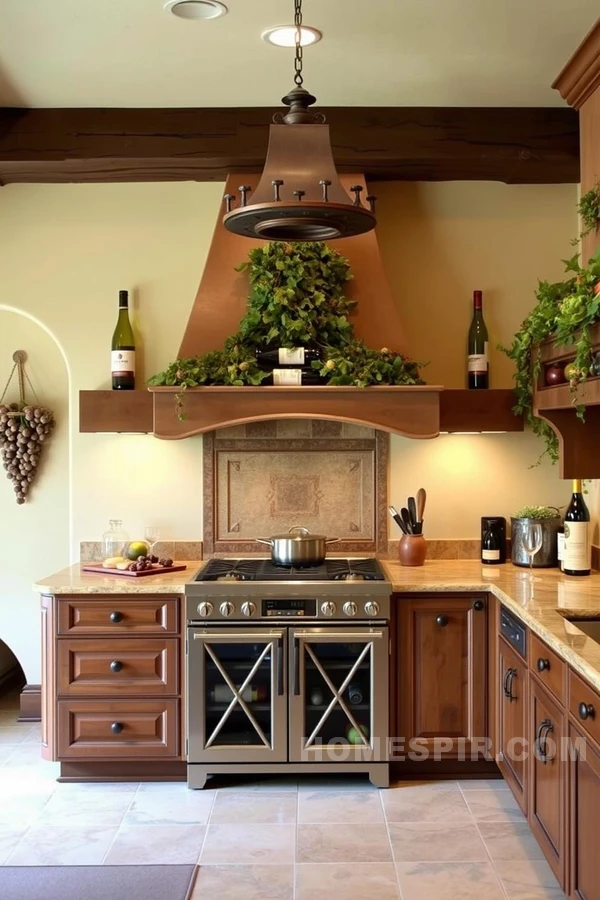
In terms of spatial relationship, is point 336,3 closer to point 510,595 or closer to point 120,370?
point 120,370

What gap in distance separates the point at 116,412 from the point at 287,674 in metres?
1.42

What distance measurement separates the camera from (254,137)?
12.9 feet

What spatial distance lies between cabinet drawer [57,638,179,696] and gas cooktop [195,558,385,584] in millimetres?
355

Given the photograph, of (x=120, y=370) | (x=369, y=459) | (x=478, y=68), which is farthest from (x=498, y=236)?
(x=120, y=370)

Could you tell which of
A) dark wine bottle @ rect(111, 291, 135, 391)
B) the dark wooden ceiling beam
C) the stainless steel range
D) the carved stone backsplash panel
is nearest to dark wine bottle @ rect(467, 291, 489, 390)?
the carved stone backsplash panel

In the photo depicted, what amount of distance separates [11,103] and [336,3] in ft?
5.12

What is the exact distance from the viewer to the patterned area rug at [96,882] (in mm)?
2861

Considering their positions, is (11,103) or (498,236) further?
(498,236)

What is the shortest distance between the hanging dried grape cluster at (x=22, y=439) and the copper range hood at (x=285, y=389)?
0.86 meters

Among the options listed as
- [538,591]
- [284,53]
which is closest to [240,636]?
[538,591]

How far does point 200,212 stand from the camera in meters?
4.34

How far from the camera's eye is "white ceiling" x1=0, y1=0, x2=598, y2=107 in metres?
3.07

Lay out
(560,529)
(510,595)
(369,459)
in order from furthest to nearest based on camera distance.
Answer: (369,459) → (560,529) → (510,595)

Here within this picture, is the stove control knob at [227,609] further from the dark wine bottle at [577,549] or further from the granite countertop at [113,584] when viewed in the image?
the dark wine bottle at [577,549]
